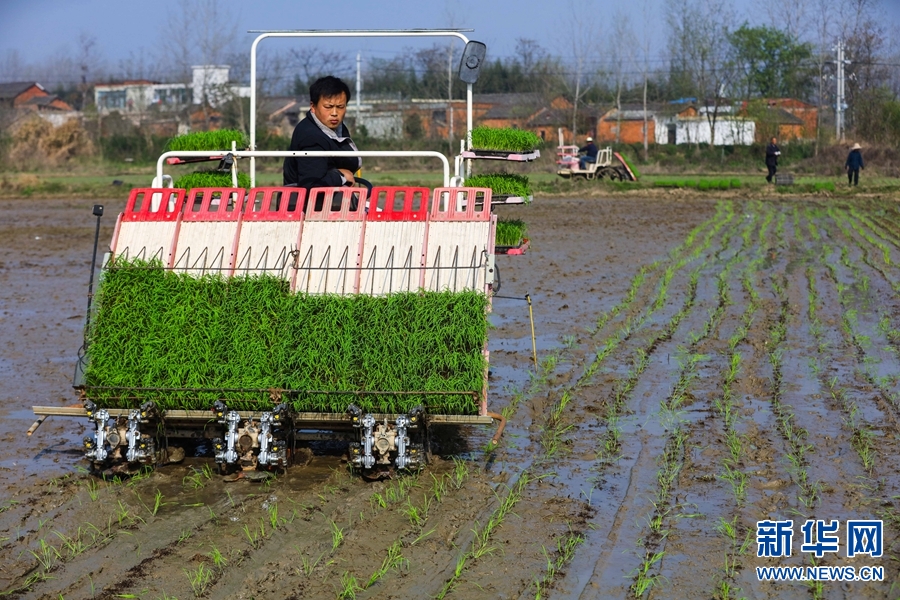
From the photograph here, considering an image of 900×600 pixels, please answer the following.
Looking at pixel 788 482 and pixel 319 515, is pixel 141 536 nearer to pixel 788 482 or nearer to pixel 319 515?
pixel 319 515

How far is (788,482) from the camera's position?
6262 mm

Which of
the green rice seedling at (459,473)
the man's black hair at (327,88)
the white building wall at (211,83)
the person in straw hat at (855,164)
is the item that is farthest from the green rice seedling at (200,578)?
the white building wall at (211,83)

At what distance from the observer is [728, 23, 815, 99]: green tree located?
200ft

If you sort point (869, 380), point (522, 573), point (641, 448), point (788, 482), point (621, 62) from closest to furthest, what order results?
point (522, 573), point (788, 482), point (641, 448), point (869, 380), point (621, 62)

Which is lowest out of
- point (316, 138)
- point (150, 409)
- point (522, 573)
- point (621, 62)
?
point (522, 573)

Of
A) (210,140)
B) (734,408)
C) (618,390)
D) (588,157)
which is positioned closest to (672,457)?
(734,408)

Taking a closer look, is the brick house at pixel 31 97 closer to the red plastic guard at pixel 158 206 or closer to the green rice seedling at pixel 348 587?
the red plastic guard at pixel 158 206

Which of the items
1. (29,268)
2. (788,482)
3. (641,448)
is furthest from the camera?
(29,268)

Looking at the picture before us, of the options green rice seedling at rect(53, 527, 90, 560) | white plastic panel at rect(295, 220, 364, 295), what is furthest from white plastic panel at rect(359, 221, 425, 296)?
green rice seedling at rect(53, 527, 90, 560)

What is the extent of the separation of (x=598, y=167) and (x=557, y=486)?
31.8 metres

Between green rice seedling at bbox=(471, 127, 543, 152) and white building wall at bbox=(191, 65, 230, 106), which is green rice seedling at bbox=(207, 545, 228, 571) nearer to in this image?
green rice seedling at bbox=(471, 127, 543, 152)

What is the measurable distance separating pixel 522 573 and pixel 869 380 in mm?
5175

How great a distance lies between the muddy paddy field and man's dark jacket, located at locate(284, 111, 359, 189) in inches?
74.7

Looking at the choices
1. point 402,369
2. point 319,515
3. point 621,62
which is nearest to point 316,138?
point 402,369
